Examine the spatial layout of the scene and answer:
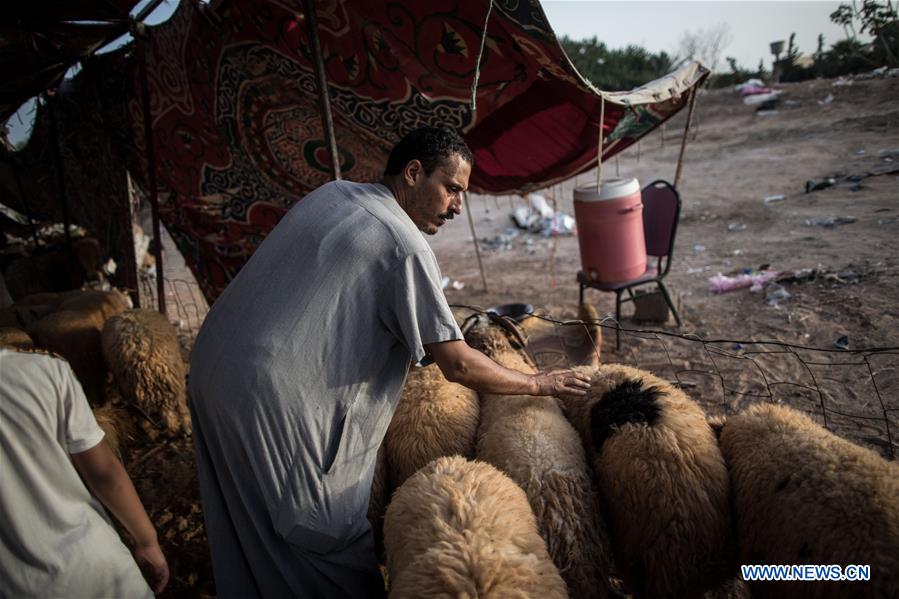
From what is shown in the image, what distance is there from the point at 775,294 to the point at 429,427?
17.4 feet

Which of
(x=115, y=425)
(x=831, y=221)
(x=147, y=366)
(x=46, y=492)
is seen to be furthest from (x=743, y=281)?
(x=46, y=492)

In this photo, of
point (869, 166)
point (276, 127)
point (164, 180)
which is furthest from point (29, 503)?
point (869, 166)

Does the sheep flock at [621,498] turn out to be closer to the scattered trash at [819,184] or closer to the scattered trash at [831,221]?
the scattered trash at [831,221]

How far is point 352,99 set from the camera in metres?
3.59

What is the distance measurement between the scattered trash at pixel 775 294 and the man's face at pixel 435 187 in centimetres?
540

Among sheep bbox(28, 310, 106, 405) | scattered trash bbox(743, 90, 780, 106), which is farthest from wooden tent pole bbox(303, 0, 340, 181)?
scattered trash bbox(743, 90, 780, 106)

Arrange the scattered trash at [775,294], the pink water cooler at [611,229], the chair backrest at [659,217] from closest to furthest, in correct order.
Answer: the pink water cooler at [611,229]
the chair backrest at [659,217]
the scattered trash at [775,294]

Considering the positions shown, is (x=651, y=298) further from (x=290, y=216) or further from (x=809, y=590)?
(x=290, y=216)

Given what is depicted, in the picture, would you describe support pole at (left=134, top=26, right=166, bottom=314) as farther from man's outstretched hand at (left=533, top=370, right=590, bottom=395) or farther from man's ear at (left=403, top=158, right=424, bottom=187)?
man's outstretched hand at (left=533, top=370, right=590, bottom=395)

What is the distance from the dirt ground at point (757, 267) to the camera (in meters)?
3.46

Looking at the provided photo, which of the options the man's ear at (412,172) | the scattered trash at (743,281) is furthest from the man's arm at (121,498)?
the scattered trash at (743,281)

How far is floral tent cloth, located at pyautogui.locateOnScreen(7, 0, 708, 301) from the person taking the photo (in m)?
2.78

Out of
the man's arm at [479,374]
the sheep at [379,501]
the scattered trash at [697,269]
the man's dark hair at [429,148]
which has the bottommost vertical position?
the scattered trash at [697,269]

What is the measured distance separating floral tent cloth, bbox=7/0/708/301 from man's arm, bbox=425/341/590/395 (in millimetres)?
1463
